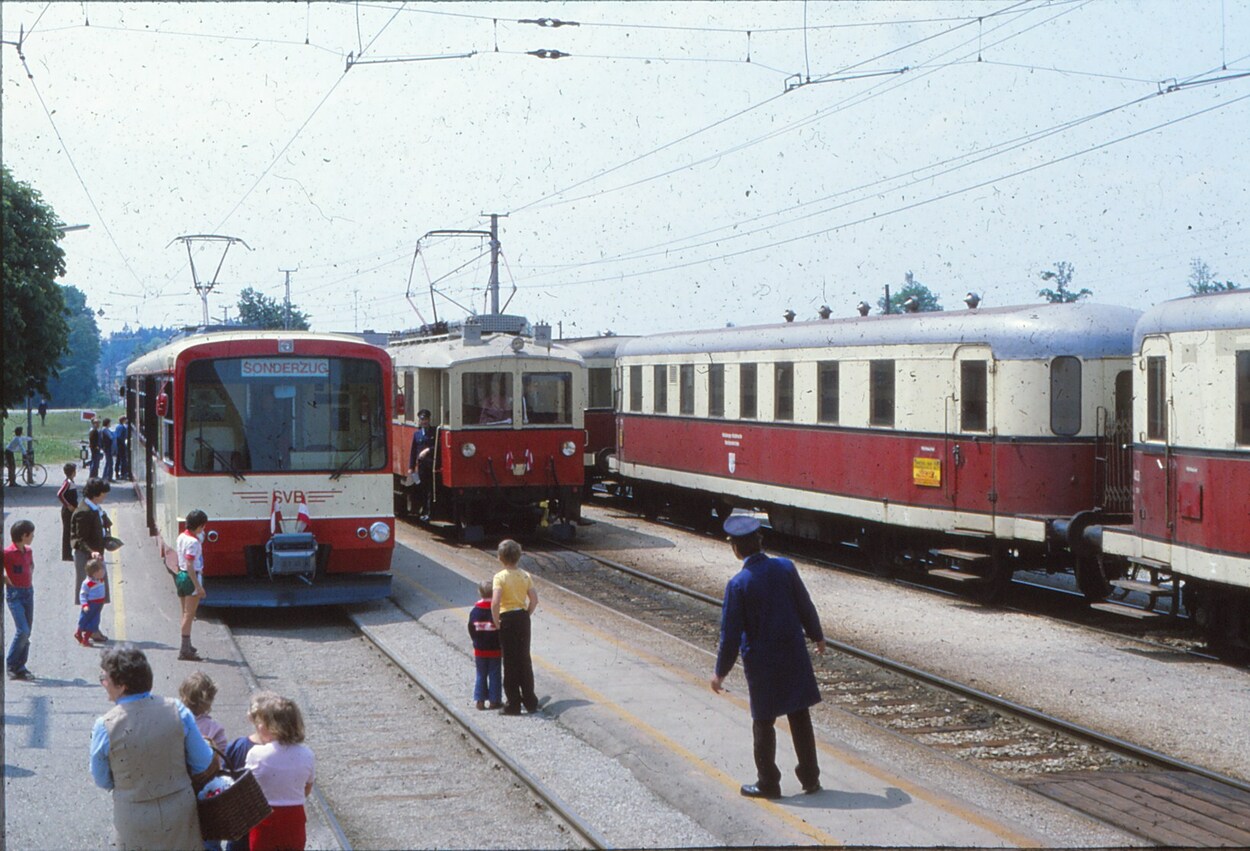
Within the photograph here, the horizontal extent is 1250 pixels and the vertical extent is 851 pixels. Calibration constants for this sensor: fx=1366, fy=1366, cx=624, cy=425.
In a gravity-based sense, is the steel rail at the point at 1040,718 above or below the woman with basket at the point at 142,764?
below

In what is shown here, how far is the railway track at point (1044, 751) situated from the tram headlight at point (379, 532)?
3.22 m

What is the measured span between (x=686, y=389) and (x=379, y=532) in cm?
985

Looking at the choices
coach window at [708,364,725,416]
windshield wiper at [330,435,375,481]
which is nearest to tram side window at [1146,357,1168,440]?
windshield wiper at [330,435,375,481]

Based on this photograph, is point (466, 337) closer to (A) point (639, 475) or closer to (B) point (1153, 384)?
(A) point (639, 475)

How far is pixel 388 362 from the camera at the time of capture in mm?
14945

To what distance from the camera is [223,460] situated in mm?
14344

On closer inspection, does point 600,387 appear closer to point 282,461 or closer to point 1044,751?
point 282,461

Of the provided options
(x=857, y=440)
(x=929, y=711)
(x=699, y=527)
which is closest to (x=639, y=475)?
(x=699, y=527)

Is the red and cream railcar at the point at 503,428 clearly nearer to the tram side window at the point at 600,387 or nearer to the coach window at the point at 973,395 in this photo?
the tram side window at the point at 600,387

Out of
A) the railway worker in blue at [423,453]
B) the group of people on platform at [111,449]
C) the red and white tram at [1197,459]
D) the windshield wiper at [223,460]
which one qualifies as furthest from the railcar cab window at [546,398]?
the group of people on platform at [111,449]

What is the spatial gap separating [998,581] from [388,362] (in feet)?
24.8

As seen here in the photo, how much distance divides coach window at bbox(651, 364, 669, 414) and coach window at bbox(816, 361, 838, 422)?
5879 millimetres

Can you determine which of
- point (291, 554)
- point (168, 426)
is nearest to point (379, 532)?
point (291, 554)

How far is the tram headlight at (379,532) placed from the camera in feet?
48.7
